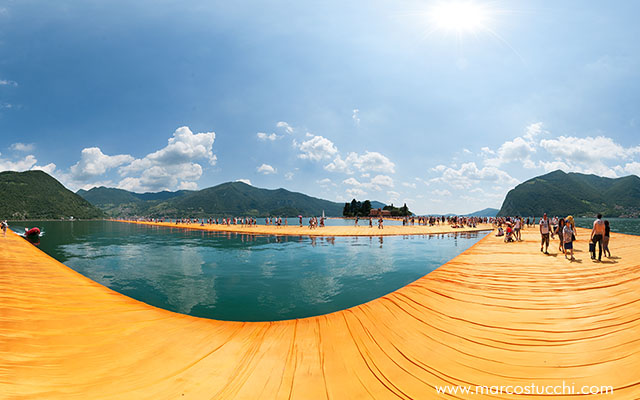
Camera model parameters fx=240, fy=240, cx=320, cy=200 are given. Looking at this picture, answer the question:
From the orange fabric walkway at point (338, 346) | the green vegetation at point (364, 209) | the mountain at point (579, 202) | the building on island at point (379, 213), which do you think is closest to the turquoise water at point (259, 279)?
the orange fabric walkway at point (338, 346)

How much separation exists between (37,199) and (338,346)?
713 ft

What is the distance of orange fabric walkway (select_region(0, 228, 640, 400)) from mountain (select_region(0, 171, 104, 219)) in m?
191

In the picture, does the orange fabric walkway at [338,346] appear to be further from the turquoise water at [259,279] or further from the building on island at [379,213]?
the building on island at [379,213]

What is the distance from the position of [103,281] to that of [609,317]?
55.4ft

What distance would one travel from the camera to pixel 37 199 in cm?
14200

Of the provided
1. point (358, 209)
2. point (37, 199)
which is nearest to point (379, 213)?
point (358, 209)

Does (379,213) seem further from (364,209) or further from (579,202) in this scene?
(579,202)

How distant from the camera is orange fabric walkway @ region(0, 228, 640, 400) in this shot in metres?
2.62

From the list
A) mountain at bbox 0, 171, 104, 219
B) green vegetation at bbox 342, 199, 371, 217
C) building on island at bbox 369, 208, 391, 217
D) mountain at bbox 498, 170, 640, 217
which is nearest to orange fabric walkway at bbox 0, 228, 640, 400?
building on island at bbox 369, 208, 391, 217

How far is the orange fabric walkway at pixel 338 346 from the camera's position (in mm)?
2619

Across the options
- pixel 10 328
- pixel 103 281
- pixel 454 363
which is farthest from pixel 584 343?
pixel 103 281

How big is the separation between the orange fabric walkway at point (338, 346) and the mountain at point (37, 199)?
19142cm

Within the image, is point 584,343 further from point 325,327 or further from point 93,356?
point 93,356

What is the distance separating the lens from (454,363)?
10.1ft
